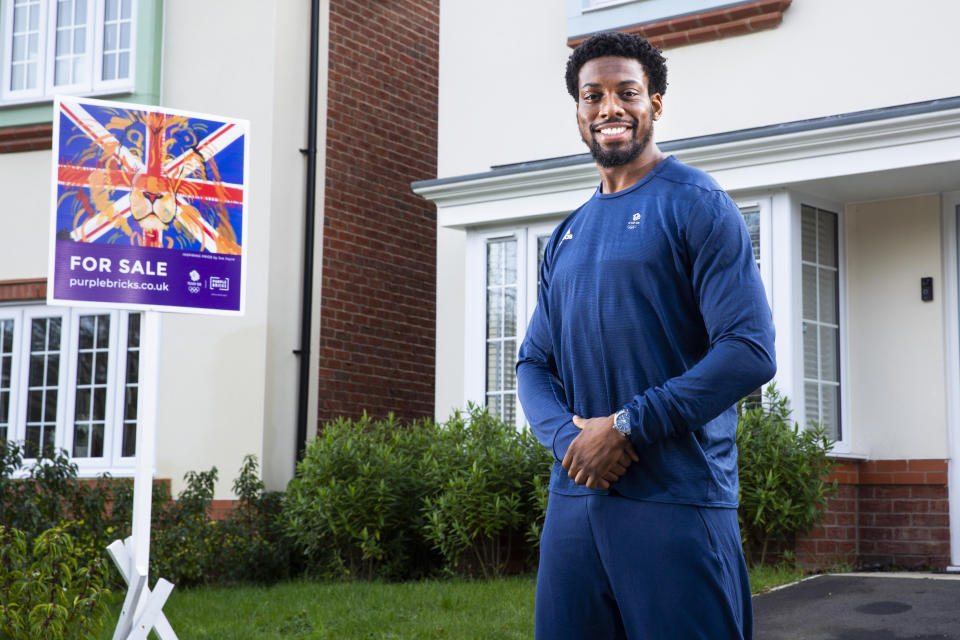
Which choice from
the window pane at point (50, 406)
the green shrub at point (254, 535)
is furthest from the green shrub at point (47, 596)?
the window pane at point (50, 406)

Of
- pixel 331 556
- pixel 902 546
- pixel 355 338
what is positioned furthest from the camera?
pixel 355 338

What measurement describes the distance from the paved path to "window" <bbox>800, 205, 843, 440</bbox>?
1.51m

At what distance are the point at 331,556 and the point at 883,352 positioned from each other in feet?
14.6

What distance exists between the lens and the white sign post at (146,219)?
5965mm

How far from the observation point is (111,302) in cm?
595

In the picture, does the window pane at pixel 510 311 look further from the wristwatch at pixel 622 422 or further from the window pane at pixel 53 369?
the wristwatch at pixel 622 422

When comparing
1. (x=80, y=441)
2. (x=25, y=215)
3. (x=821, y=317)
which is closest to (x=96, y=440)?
(x=80, y=441)

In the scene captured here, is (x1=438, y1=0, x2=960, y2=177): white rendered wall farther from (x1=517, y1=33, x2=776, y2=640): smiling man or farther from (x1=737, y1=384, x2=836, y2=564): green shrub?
(x1=517, y1=33, x2=776, y2=640): smiling man

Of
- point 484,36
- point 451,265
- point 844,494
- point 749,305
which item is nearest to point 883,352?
point 844,494

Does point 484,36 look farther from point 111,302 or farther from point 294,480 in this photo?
point 111,302

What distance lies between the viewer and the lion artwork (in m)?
6.06

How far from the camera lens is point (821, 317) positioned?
8812mm

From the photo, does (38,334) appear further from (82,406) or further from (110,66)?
(110,66)

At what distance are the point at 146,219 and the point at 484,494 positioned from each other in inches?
135
